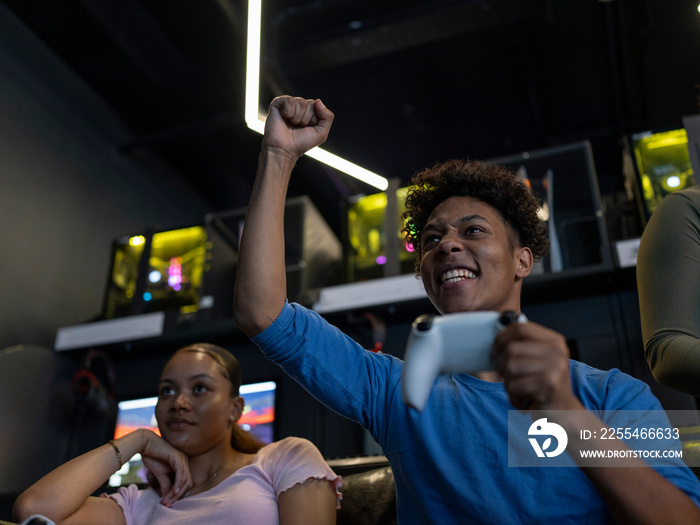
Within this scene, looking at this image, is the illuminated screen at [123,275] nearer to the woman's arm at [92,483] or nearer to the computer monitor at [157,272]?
the computer monitor at [157,272]

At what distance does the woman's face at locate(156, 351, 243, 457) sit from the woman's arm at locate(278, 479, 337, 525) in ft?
1.23

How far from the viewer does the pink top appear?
Answer: 1.38 m

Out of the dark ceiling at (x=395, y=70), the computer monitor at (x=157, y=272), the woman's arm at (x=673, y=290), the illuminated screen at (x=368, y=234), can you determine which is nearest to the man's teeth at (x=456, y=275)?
the woman's arm at (x=673, y=290)

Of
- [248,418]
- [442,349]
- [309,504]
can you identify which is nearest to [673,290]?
[442,349]

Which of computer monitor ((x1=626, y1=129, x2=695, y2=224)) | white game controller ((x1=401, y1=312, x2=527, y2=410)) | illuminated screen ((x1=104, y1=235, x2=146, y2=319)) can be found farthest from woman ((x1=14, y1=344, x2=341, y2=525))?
computer monitor ((x1=626, y1=129, x2=695, y2=224))

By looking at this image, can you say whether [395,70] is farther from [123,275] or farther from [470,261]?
[470,261]

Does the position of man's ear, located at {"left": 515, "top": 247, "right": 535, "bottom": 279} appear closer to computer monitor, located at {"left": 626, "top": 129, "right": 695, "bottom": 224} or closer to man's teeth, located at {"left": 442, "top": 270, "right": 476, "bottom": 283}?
man's teeth, located at {"left": 442, "top": 270, "right": 476, "bottom": 283}

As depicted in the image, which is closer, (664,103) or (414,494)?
(414,494)

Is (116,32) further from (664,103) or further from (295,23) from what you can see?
(664,103)

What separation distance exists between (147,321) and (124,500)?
1.23m

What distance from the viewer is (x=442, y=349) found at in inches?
25.1

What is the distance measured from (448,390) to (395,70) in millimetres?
3076

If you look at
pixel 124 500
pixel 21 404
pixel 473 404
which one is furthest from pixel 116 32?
pixel 473 404

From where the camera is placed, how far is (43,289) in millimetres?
3307
